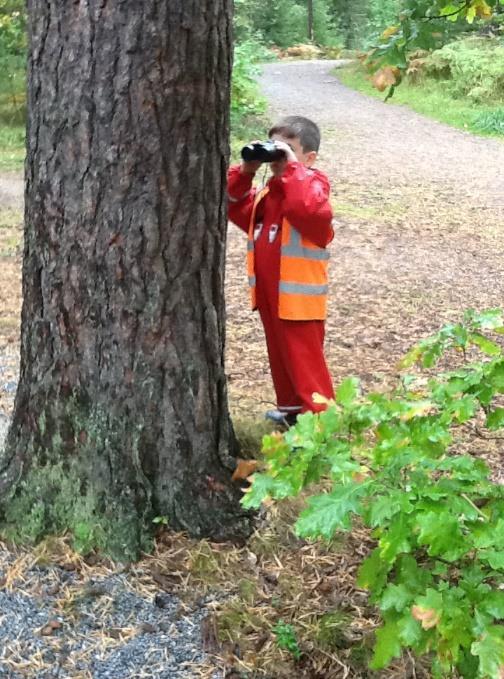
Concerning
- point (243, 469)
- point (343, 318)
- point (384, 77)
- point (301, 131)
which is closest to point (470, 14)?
point (384, 77)

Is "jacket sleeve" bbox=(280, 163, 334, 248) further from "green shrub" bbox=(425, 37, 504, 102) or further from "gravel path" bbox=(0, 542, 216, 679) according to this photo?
"green shrub" bbox=(425, 37, 504, 102)

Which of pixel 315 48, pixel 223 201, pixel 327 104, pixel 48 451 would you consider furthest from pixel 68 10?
pixel 315 48

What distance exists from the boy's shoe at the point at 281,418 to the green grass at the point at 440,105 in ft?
42.8

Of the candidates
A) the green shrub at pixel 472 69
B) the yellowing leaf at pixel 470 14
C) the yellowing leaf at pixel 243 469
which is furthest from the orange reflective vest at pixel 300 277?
the green shrub at pixel 472 69

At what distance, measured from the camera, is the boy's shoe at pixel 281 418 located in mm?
3826

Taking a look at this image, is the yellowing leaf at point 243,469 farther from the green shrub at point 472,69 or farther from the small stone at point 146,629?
the green shrub at point 472,69

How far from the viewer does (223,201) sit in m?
2.84

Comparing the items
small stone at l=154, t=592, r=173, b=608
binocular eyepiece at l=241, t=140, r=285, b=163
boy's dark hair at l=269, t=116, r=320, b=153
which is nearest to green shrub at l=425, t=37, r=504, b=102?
boy's dark hair at l=269, t=116, r=320, b=153

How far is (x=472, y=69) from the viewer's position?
1889 cm

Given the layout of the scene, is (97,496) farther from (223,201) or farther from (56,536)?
(223,201)

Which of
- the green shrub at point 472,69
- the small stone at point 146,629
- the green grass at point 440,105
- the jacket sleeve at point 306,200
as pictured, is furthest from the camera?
the green shrub at point 472,69

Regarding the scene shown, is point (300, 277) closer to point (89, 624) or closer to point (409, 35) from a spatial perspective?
point (409, 35)

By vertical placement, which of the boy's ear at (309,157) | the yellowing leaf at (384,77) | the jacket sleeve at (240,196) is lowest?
the jacket sleeve at (240,196)

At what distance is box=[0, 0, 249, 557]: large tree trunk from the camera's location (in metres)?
2.55
